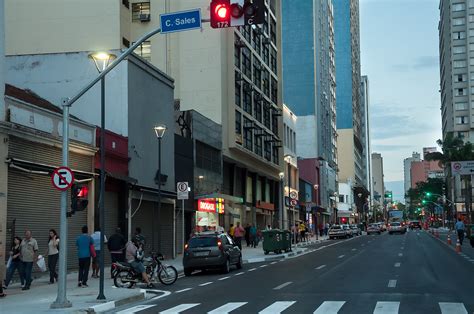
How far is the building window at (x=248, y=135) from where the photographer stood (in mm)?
52531

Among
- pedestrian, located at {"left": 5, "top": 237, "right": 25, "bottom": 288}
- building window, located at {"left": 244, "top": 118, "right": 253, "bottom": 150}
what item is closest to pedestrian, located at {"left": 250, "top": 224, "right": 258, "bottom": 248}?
building window, located at {"left": 244, "top": 118, "right": 253, "bottom": 150}

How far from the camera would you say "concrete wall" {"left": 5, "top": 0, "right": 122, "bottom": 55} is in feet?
131

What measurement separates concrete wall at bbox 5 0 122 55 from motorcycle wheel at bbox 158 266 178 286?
2282 centimetres

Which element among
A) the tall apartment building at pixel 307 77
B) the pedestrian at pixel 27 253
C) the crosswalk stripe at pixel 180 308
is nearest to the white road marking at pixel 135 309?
the crosswalk stripe at pixel 180 308

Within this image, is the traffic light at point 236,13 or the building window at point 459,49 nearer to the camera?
the traffic light at point 236,13

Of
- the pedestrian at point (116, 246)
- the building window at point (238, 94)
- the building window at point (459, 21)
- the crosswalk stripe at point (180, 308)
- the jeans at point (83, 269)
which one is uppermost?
the building window at point (459, 21)

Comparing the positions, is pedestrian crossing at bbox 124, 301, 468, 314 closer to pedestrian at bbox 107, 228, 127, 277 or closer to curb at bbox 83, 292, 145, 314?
curb at bbox 83, 292, 145, 314

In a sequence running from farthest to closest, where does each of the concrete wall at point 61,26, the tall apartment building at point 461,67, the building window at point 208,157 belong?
the tall apartment building at point 461,67
the building window at point 208,157
the concrete wall at point 61,26

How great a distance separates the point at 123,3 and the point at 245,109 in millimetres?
14924

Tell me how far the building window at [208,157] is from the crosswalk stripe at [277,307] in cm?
2684

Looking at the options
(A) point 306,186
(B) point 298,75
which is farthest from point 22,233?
(B) point 298,75

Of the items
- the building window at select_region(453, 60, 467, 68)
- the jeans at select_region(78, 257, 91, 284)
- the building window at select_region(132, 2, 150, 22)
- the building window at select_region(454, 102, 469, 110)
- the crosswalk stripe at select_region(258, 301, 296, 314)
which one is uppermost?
the building window at select_region(453, 60, 467, 68)

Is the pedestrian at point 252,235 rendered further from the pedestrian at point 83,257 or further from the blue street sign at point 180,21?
the blue street sign at point 180,21

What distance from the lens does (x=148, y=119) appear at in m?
32.9
